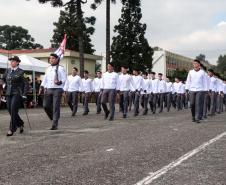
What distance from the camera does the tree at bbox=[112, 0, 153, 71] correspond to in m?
67.4

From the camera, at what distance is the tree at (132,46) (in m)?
67.4

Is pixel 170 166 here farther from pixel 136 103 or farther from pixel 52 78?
pixel 136 103

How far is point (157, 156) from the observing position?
8469 millimetres

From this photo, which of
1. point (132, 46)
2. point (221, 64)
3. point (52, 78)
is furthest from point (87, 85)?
point (221, 64)

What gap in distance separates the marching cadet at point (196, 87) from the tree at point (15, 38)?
281 feet

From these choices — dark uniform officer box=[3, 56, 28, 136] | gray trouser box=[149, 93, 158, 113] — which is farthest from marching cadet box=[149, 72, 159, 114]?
dark uniform officer box=[3, 56, 28, 136]

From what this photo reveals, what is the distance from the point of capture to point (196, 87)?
1669 centimetres

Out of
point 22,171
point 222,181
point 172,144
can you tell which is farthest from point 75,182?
point 172,144

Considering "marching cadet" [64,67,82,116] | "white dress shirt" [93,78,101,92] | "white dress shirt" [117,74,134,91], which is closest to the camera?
"white dress shirt" [117,74,134,91]

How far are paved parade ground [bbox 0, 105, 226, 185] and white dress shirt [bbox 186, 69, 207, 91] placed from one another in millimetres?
4329

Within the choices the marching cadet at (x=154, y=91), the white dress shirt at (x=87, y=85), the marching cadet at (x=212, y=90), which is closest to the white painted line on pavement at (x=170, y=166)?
the marching cadet at (x=212, y=90)

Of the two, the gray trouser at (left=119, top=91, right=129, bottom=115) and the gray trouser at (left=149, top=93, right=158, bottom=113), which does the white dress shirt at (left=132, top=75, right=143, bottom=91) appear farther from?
the gray trouser at (left=149, top=93, right=158, bottom=113)

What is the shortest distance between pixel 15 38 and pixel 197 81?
88055 millimetres

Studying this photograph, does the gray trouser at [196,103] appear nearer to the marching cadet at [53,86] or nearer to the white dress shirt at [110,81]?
the white dress shirt at [110,81]
